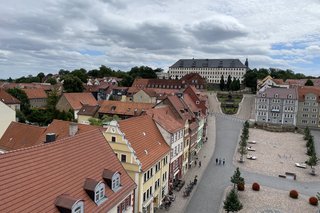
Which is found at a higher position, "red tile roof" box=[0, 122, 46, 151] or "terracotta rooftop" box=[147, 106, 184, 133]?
"terracotta rooftop" box=[147, 106, 184, 133]

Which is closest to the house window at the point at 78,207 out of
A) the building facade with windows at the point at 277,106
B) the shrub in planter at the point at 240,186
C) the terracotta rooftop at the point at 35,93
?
the shrub in planter at the point at 240,186

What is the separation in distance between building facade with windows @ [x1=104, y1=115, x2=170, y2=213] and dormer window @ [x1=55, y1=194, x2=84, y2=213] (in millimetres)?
13275

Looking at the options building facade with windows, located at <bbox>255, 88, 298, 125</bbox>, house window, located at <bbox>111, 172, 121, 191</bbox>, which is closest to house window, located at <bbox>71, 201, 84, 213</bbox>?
house window, located at <bbox>111, 172, 121, 191</bbox>

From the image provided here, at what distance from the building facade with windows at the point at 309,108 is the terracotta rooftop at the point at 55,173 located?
86512 mm

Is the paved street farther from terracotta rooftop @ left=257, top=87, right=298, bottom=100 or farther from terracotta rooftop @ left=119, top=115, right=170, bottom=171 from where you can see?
terracotta rooftop @ left=257, top=87, right=298, bottom=100

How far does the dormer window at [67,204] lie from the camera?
1552 centimetres

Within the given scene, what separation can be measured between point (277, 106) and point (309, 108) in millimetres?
9815

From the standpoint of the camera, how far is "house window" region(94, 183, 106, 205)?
61.2 ft

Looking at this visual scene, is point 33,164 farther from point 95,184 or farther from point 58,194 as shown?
point 95,184

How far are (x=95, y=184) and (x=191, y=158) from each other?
35.5m

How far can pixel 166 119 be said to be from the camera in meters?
Result: 42.8

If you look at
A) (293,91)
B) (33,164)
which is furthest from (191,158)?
(293,91)

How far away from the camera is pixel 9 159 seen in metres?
15.4

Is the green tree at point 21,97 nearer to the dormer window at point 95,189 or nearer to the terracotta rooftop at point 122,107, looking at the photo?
the terracotta rooftop at point 122,107
